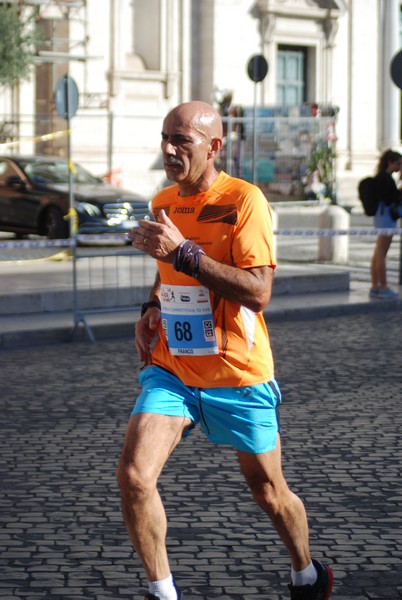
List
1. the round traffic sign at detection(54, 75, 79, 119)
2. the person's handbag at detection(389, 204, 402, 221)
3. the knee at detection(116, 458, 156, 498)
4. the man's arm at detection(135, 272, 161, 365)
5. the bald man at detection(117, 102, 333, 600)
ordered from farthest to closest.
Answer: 1. the round traffic sign at detection(54, 75, 79, 119)
2. the person's handbag at detection(389, 204, 402, 221)
3. the man's arm at detection(135, 272, 161, 365)
4. the bald man at detection(117, 102, 333, 600)
5. the knee at detection(116, 458, 156, 498)

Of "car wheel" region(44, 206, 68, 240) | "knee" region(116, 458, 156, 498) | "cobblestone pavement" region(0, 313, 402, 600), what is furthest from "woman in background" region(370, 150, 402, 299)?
"knee" region(116, 458, 156, 498)

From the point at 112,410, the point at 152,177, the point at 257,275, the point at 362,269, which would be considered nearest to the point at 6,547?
the point at 257,275

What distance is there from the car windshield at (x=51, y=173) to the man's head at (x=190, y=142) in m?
18.3

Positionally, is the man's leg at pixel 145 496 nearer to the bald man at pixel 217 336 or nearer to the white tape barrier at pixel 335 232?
the bald man at pixel 217 336

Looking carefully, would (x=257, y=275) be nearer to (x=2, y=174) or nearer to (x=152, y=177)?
(x=2, y=174)

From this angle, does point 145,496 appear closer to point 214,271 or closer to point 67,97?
point 214,271

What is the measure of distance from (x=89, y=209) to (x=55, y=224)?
2.10 ft

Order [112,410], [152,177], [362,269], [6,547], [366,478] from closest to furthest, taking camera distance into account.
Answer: [6,547], [366,478], [112,410], [362,269], [152,177]

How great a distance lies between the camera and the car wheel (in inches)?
863

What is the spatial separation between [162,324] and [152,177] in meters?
26.6

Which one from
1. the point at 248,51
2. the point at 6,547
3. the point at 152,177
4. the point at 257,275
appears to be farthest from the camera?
the point at 248,51

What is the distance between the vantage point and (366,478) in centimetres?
666

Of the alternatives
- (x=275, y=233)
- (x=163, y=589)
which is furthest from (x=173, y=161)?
(x=275, y=233)

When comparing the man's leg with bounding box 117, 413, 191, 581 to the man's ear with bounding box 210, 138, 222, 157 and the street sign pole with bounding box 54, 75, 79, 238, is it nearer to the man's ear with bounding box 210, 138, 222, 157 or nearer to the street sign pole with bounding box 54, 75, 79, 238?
the man's ear with bounding box 210, 138, 222, 157
